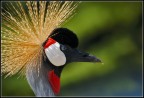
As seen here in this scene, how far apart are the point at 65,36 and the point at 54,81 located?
0.32 meters

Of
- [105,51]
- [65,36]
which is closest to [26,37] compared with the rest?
[65,36]

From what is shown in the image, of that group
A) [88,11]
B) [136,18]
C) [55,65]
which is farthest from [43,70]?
[136,18]

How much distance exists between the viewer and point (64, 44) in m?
3.48

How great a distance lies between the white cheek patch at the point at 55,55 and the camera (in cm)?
344

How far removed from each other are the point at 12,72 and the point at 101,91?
3358mm

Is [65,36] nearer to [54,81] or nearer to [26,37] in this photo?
[26,37]

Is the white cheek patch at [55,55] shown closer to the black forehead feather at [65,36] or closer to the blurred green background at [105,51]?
the black forehead feather at [65,36]

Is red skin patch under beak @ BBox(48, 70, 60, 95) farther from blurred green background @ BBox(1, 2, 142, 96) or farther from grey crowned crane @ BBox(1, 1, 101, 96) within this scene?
blurred green background @ BBox(1, 2, 142, 96)

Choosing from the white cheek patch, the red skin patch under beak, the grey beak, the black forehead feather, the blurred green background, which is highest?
the black forehead feather

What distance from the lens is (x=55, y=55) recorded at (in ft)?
11.4

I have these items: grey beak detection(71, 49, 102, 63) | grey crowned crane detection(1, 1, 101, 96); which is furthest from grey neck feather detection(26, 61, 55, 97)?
grey beak detection(71, 49, 102, 63)

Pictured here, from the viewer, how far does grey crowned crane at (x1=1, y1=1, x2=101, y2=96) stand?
3.38 m

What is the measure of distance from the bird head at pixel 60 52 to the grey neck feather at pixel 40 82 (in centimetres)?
4

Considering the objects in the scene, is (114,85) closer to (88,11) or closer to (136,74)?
(136,74)
